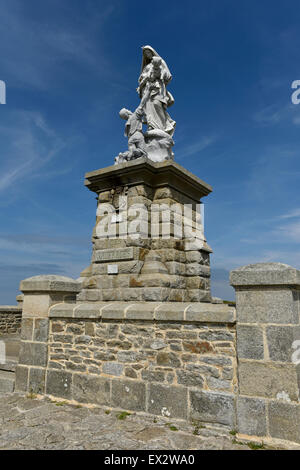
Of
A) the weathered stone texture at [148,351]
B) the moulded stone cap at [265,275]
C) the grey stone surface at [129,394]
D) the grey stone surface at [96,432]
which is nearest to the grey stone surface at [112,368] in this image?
the weathered stone texture at [148,351]

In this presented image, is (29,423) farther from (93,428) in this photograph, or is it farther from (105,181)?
(105,181)

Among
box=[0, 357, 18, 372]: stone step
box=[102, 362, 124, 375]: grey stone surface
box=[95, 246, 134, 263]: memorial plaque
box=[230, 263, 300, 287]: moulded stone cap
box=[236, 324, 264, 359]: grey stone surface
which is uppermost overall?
box=[95, 246, 134, 263]: memorial plaque

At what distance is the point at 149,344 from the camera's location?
183 inches

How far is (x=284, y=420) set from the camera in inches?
140

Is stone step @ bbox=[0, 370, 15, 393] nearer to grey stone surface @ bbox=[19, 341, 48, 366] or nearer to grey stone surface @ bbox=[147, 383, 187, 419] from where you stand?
grey stone surface @ bbox=[19, 341, 48, 366]

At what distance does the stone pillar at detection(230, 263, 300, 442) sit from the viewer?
361 centimetres

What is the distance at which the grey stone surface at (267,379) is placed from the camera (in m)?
3.62

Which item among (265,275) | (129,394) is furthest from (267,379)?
(129,394)

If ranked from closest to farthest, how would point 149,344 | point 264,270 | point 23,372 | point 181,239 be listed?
point 264,270 < point 149,344 < point 23,372 < point 181,239

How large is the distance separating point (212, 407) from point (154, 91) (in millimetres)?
7476

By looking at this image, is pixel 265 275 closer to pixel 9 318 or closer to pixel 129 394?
pixel 129 394

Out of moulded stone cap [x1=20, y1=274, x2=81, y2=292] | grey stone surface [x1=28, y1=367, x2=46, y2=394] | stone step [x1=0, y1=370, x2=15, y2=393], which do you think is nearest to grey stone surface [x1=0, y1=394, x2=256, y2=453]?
grey stone surface [x1=28, y1=367, x2=46, y2=394]
